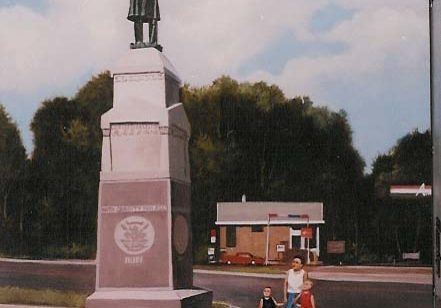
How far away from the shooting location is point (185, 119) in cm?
350

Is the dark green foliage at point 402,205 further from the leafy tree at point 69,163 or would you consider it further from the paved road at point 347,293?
the leafy tree at point 69,163


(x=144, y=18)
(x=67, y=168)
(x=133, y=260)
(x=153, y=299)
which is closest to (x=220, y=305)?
(x=153, y=299)

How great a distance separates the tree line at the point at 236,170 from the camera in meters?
3.38

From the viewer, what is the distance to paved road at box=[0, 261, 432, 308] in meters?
3.35

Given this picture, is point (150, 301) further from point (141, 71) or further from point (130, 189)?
point (141, 71)

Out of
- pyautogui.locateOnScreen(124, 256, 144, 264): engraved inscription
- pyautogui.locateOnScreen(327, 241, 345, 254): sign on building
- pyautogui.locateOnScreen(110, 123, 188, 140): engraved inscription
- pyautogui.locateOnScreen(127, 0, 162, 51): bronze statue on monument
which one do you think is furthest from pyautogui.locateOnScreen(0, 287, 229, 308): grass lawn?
pyautogui.locateOnScreen(127, 0, 162, 51): bronze statue on monument

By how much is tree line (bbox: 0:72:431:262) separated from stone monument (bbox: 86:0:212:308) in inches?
2.2

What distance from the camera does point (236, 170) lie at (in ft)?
11.5

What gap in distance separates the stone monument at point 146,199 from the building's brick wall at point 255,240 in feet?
0.50

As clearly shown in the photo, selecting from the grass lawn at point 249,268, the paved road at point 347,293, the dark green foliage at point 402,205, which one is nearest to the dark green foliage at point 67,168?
the grass lawn at point 249,268

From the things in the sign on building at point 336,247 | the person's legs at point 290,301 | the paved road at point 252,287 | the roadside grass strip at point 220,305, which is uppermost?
the sign on building at point 336,247

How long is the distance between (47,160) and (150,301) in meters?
0.72

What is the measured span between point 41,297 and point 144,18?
3.81 feet

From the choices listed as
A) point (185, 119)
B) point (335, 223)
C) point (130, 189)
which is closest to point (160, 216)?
point (130, 189)
